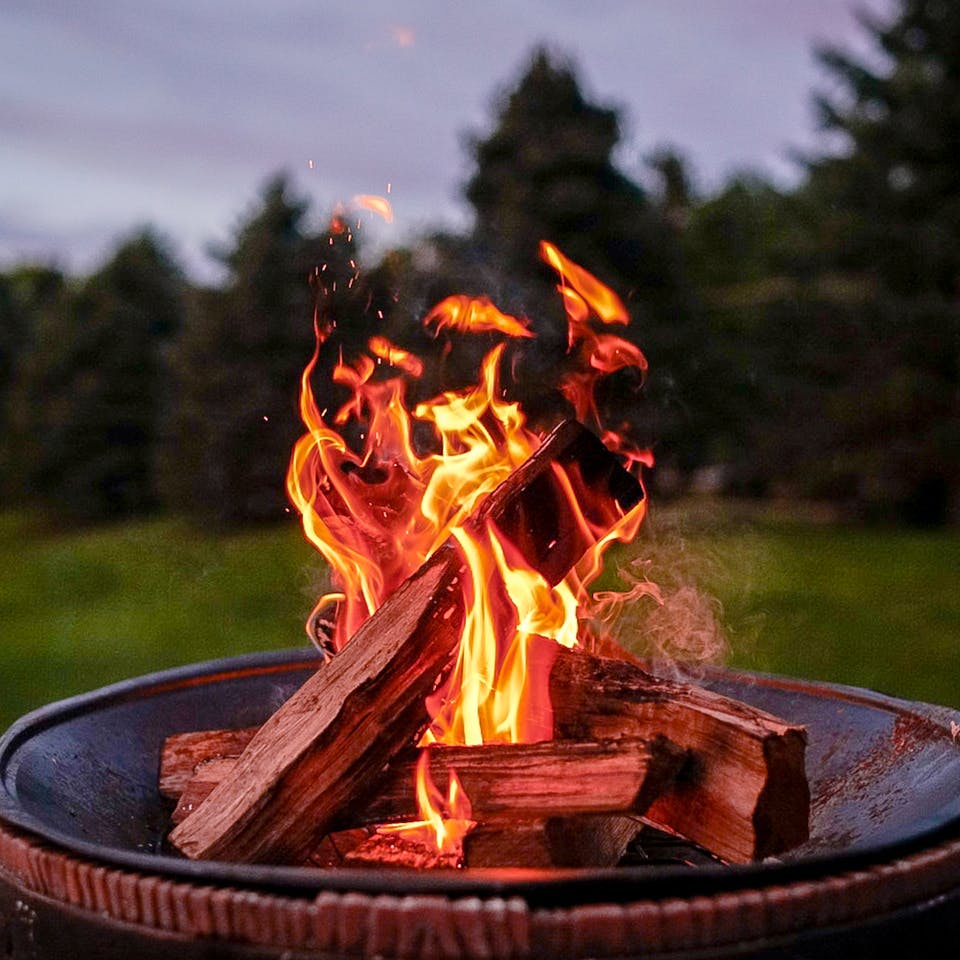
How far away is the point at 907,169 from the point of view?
12219mm

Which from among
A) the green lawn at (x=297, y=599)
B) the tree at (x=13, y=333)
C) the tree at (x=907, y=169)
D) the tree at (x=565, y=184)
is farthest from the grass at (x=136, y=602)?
the tree at (x=907, y=169)

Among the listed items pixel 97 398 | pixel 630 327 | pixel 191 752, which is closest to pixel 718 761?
pixel 191 752

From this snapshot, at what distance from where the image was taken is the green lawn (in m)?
5.73

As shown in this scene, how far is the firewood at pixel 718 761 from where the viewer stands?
5.53 feet

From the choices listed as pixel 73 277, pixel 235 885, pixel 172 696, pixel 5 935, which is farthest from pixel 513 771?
pixel 73 277

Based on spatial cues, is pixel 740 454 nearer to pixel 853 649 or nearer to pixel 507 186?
pixel 507 186

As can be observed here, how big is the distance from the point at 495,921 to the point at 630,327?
29.1ft

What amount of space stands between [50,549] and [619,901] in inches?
427

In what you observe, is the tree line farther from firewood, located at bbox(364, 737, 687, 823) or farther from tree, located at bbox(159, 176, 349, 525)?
firewood, located at bbox(364, 737, 687, 823)

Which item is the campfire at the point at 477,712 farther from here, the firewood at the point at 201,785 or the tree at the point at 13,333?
the tree at the point at 13,333

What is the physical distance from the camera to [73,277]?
1506 centimetres

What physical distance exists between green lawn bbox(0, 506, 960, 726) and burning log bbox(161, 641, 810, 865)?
3.12 ft

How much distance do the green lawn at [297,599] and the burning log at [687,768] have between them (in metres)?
0.95

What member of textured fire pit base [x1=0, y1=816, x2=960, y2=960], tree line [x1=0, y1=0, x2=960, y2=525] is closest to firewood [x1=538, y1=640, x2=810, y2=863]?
textured fire pit base [x1=0, y1=816, x2=960, y2=960]
